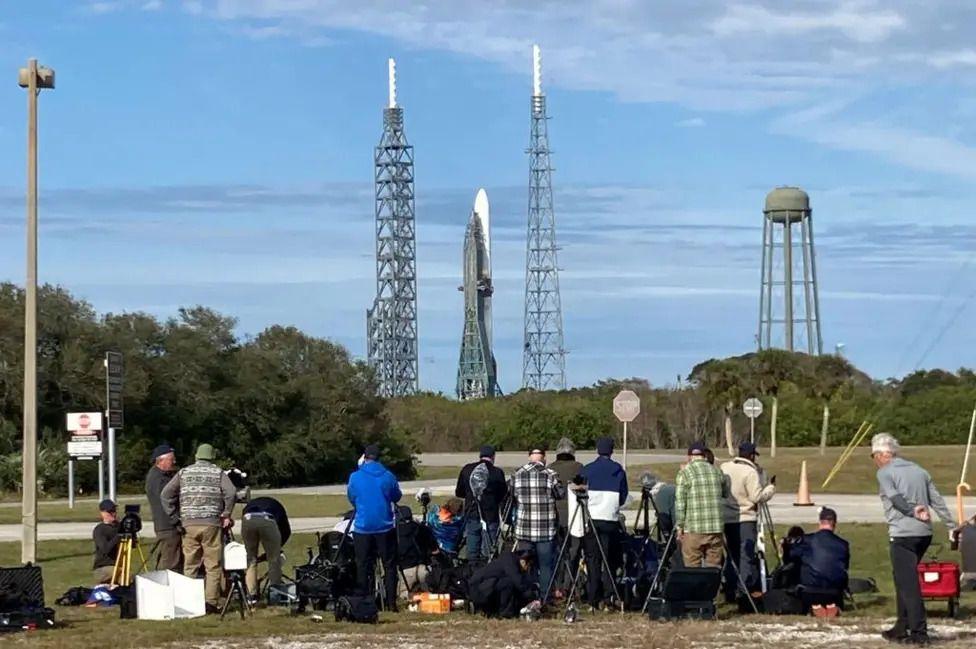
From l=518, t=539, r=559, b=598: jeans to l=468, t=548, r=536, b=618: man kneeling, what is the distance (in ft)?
1.80

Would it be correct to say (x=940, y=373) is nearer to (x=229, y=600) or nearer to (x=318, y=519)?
(x=318, y=519)

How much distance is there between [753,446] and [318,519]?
16.7 metres

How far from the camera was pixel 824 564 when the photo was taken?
631 inches

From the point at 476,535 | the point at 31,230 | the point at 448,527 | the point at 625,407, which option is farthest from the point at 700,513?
the point at 625,407

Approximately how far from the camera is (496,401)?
93375 mm

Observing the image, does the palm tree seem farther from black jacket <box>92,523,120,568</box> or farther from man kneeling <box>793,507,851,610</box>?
man kneeling <box>793,507,851,610</box>

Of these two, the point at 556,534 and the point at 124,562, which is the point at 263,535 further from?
the point at 556,534

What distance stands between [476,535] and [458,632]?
442 centimetres

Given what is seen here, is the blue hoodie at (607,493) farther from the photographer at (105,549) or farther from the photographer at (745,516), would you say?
the photographer at (105,549)

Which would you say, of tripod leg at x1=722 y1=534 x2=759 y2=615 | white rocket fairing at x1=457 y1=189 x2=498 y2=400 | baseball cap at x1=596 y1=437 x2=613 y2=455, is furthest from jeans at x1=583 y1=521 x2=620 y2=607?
white rocket fairing at x1=457 y1=189 x2=498 y2=400

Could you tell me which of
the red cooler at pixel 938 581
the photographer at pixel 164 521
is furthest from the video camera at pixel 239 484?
the red cooler at pixel 938 581

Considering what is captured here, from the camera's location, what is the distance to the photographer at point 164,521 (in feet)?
Result: 56.0

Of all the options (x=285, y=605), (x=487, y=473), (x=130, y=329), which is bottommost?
(x=285, y=605)

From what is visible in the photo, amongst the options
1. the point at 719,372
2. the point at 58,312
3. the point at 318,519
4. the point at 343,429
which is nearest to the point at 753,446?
the point at 318,519
